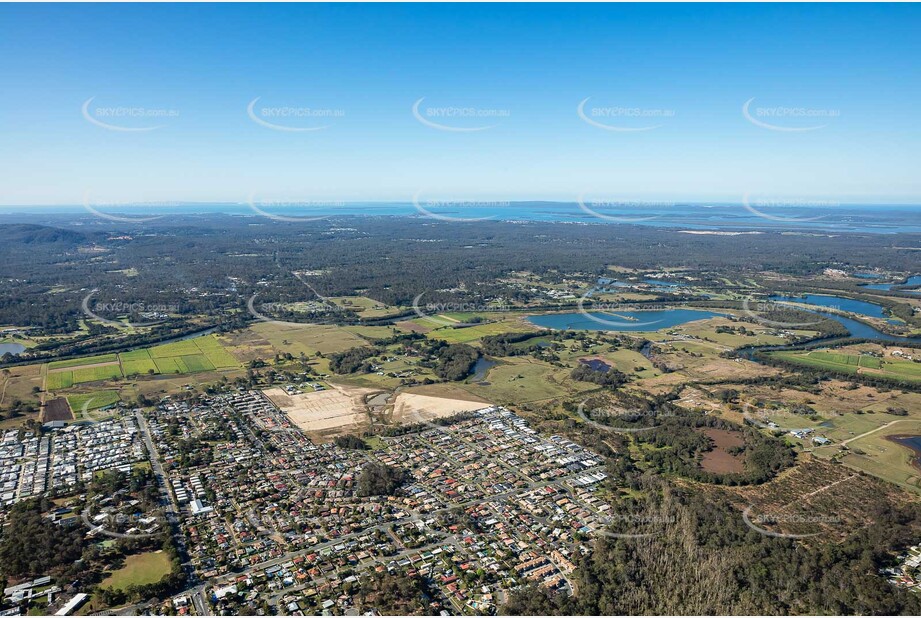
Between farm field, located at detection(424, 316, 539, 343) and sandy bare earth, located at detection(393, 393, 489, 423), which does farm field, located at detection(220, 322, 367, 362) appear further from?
sandy bare earth, located at detection(393, 393, 489, 423)

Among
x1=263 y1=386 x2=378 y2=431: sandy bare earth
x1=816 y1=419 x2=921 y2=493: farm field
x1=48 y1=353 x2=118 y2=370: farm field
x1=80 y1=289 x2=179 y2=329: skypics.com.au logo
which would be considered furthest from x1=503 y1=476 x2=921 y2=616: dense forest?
x1=80 y1=289 x2=179 y2=329: skypics.com.au logo

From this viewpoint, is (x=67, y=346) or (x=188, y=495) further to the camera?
(x=67, y=346)

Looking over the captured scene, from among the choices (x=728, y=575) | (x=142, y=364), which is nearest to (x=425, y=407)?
(x=728, y=575)

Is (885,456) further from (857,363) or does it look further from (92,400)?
(92,400)

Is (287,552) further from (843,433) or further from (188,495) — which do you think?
(843,433)

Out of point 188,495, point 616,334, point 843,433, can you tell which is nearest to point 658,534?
point 843,433

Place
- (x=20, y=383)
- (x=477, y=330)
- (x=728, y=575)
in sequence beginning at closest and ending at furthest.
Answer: (x=728, y=575) < (x=20, y=383) < (x=477, y=330)

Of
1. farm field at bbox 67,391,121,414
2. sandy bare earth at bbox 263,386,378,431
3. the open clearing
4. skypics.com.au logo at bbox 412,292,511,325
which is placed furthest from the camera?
skypics.com.au logo at bbox 412,292,511,325

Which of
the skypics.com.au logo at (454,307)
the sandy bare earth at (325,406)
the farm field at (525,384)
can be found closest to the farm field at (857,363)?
the farm field at (525,384)

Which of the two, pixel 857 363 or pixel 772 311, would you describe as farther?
pixel 772 311
